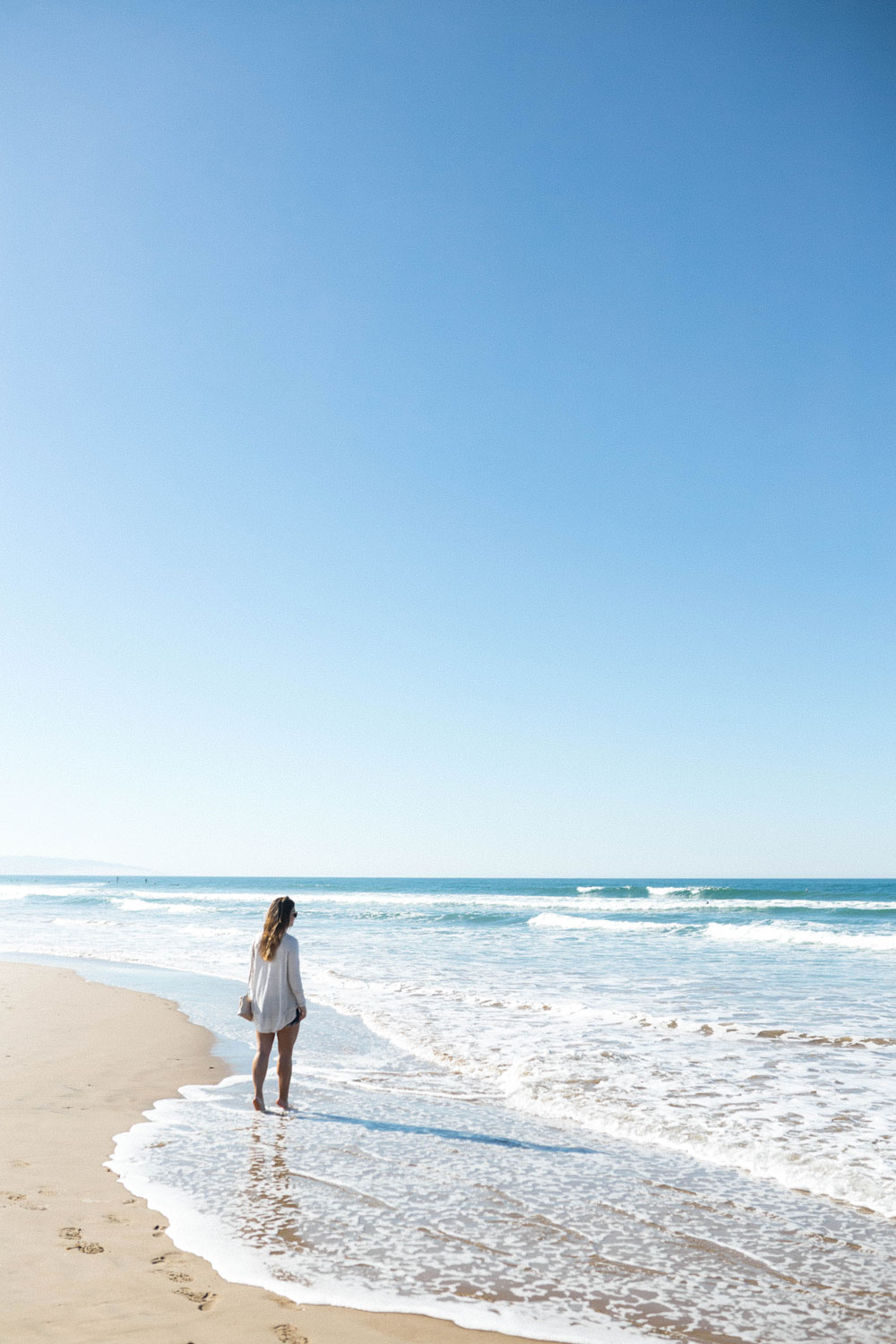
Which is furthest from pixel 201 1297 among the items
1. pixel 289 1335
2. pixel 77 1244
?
pixel 77 1244

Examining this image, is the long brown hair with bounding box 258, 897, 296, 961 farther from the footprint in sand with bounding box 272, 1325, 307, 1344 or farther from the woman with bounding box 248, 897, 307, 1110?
the footprint in sand with bounding box 272, 1325, 307, 1344

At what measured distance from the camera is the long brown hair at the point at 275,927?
23.7 feet

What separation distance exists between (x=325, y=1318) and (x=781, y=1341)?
1905mm

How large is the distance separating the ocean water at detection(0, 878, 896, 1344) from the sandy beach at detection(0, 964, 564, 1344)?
0.17 m

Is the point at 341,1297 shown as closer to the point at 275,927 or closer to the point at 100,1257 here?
the point at 100,1257

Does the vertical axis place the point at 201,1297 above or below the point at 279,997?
below

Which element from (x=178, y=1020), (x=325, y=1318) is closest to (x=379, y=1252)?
(x=325, y=1318)

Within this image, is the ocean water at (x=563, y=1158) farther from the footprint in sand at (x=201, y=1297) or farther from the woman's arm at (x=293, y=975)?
the woman's arm at (x=293, y=975)

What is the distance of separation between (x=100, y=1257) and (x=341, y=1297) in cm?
125

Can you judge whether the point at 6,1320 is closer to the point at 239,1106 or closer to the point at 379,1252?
the point at 379,1252

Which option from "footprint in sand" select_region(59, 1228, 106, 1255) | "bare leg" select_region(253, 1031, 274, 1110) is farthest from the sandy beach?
"bare leg" select_region(253, 1031, 274, 1110)

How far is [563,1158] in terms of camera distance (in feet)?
20.3

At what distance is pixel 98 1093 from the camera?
26.2 feet

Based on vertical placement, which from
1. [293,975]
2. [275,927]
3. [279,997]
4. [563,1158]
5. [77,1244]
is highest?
[275,927]
